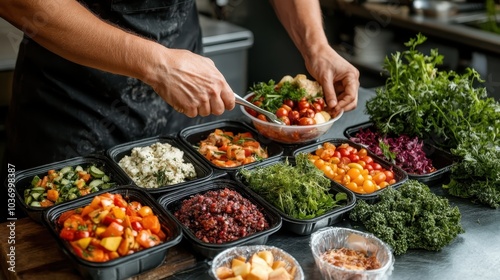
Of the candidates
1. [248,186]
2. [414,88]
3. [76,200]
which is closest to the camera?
[76,200]

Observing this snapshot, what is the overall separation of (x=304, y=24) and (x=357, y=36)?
86.0 inches

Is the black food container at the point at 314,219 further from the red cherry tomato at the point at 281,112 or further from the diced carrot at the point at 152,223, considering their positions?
the red cherry tomato at the point at 281,112

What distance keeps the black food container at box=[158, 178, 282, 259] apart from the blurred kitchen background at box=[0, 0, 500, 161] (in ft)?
6.71

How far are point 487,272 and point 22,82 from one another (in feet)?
6.70

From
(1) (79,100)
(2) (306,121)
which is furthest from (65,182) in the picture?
(2) (306,121)

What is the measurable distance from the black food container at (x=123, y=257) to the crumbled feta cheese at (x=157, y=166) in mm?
230

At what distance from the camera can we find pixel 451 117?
8.07 feet

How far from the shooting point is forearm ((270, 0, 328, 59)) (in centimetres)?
272

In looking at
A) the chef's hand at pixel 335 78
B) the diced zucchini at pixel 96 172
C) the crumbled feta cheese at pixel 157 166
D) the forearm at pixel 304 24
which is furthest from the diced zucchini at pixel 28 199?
the forearm at pixel 304 24

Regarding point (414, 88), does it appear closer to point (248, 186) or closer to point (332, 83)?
point (332, 83)

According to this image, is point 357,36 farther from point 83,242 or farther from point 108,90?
point 83,242

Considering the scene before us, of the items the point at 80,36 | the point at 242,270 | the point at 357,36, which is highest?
the point at 80,36

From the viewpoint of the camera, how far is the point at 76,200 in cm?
188

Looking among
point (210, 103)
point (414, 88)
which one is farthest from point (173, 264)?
point (414, 88)
